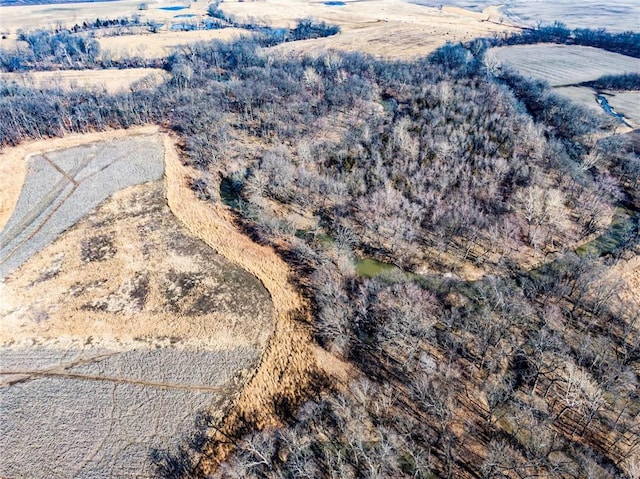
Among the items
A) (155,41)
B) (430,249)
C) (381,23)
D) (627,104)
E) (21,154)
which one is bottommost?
(430,249)

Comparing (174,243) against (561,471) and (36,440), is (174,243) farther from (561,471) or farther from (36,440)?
(561,471)

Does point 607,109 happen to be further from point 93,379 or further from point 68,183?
point 68,183

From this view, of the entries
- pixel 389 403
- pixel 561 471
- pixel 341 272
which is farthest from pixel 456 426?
pixel 341 272

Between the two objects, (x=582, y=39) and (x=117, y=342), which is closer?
(x=117, y=342)

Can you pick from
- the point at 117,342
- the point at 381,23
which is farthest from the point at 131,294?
the point at 381,23

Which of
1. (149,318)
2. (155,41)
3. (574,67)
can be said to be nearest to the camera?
(149,318)

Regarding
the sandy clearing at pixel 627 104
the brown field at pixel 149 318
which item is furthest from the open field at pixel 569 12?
the brown field at pixel 149 318
